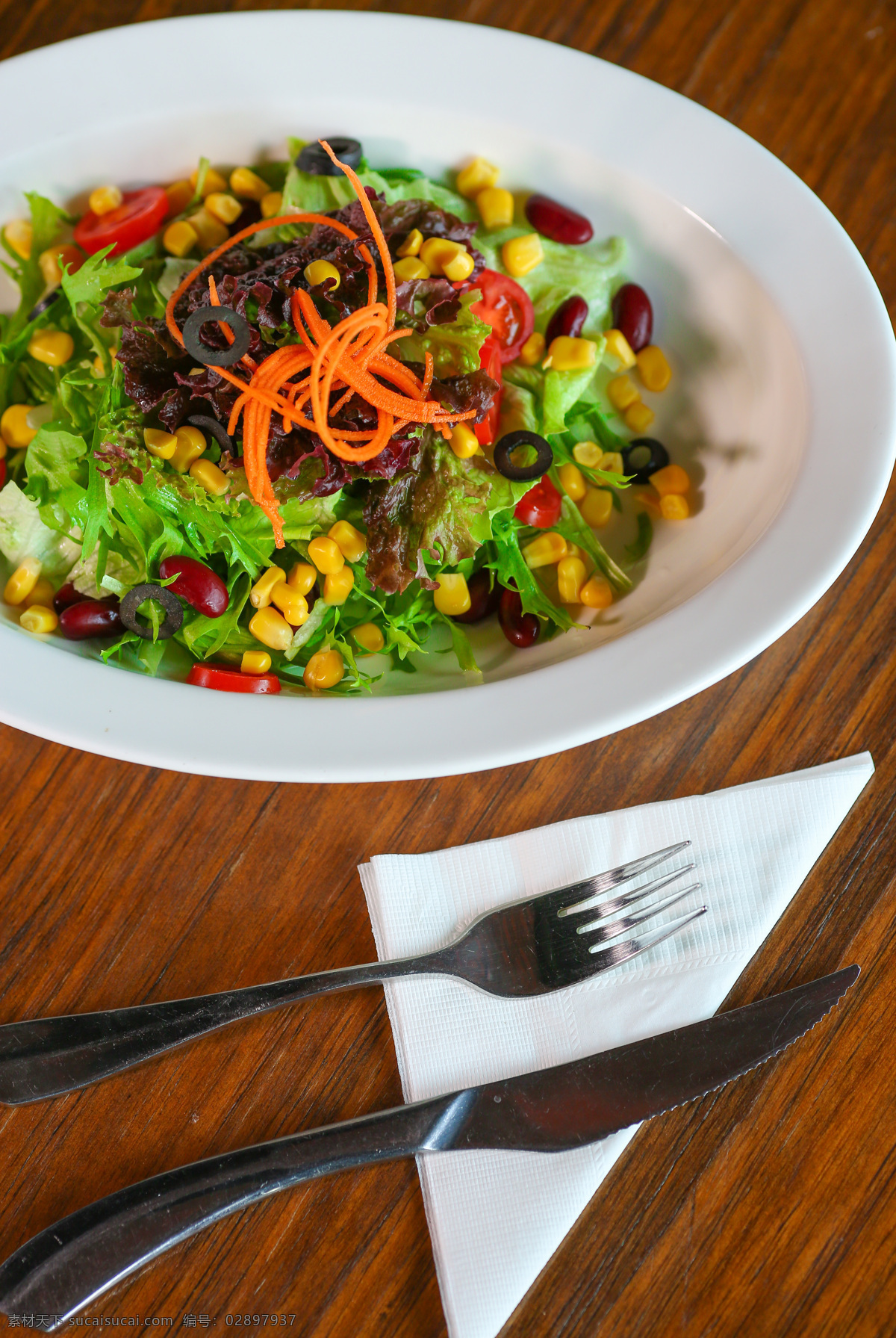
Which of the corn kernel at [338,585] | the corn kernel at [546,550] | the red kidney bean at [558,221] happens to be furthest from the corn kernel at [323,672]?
the red kidney bean at [558,221]

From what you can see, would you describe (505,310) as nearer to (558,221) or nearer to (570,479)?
(558,221)

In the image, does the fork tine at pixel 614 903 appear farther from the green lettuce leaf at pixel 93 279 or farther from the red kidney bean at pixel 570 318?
the green lettuce leaf at pixel 93 279

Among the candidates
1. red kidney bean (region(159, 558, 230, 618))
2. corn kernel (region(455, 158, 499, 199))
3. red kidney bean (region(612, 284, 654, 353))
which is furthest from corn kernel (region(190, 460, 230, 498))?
red kidney bean (region(612, 284, 654, 353))

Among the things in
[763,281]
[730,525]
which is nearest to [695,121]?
[763,281]

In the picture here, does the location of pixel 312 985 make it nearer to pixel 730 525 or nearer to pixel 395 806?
pixel 395 806

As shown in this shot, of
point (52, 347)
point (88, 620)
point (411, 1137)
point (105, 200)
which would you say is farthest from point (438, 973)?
point (105, 200)

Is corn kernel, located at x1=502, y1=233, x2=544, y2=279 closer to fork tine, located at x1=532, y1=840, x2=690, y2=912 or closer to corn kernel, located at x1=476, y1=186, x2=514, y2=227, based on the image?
corn kernel, located at x1=476, y1=186, x2=514, y2=227
